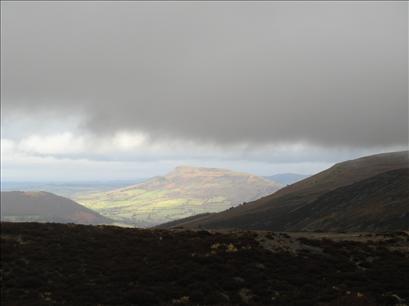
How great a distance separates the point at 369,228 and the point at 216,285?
5754 inches

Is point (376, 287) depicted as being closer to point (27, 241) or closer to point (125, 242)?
point (125, 242)

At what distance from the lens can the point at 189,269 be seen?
3403 centimetres

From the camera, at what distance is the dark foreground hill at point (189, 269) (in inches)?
1083

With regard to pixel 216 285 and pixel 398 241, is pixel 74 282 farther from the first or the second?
pixel 398 241

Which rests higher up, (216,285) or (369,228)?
(216,285)

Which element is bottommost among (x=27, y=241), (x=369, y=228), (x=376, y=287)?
(x=369, y=228)

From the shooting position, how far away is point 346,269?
36.3m

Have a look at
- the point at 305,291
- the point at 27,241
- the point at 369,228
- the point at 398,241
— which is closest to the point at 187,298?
the point at 305,291

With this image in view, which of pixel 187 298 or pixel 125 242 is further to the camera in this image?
pixel 125 242

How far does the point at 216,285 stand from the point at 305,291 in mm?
6275

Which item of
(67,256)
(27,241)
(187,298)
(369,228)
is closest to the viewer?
(187,298)

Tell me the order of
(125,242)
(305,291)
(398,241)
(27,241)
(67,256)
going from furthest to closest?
(398,241)
(125,242)
(27,241)
(67,256)
(305,291)

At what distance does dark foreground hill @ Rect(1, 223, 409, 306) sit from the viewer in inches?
1083

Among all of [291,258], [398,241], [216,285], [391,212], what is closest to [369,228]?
[391,212]
